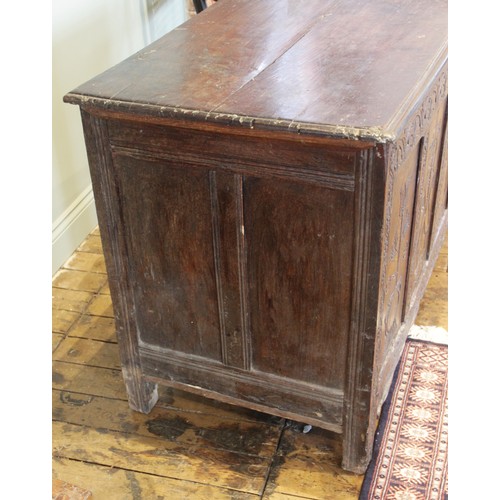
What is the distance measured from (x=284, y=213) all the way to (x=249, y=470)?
0.75 m

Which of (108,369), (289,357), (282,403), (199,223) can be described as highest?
(199,223)

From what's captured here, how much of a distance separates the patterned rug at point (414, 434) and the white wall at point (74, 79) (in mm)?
1415

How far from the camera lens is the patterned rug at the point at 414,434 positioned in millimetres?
1789

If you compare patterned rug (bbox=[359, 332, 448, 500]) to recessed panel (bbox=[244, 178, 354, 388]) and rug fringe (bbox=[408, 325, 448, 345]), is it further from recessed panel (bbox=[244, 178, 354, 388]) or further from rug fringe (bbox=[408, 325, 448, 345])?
recessed panel (bbox=[244, 178, 354, 388])

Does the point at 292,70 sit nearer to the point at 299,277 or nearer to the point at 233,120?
the point at 233,120

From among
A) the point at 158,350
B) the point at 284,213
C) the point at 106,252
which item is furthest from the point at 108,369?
the point at 284,213

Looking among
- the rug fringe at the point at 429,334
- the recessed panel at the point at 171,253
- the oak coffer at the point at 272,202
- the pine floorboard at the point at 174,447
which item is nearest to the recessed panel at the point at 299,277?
the oak coffer at the point at 272,202

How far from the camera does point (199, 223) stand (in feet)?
5.43

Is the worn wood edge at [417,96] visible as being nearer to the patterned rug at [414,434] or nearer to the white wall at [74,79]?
the patterned rug at [414,434]

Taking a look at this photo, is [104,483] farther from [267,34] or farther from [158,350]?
[267,34]

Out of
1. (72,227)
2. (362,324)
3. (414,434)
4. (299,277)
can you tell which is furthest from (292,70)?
(72,227)

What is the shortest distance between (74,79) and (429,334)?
1647 mm

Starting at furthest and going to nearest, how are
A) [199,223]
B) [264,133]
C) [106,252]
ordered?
[106,252] < [199,223] < [264,133]

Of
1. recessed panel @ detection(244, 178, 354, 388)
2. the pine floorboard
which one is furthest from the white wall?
recessed panel @ detection(244, 178, 354, 388)
